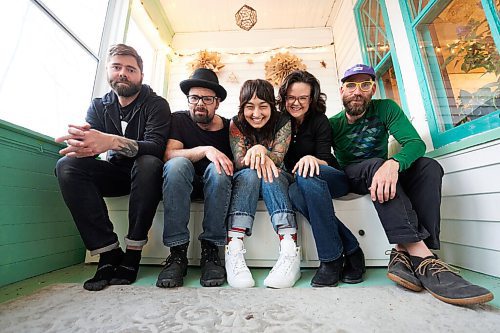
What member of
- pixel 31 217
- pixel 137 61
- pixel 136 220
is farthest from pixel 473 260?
pixel 31 217

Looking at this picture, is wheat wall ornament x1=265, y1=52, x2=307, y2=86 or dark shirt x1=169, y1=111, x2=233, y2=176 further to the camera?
wheat wall ornament x1=265, y1=52, x2=307, y2=86

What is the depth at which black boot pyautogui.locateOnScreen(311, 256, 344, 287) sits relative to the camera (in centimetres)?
93

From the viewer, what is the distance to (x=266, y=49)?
2990mm

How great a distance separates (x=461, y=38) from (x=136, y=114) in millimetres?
1739

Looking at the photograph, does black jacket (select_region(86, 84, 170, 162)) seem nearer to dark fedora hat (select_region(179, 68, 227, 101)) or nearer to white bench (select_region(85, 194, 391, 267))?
dark fedora hat (select_region(179, 68, 227, 101))

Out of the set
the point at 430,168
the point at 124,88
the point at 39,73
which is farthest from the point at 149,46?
the point at 430,168

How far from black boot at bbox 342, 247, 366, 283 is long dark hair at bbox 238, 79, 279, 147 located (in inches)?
26.2

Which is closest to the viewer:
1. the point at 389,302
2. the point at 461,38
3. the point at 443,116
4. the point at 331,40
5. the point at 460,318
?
the point at 460,318

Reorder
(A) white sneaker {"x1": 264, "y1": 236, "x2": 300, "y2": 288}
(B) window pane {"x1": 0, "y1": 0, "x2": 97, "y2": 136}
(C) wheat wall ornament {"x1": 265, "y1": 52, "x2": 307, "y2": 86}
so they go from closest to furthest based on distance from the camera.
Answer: (A) white sneaker {"x1": 264, "y1": 236, "x2": 300, "y2": 288}
(B) window pane {"x1": 0, "y1": 0, "x2": 97, "y2": 136}
(C) wheat wall ornament {"x1": 265, "y1": 52, "x2": 307, "y2": 86}

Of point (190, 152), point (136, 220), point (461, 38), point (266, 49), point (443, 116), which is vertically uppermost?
point (266, 49)

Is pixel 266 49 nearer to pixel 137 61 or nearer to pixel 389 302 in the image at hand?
pixel 137 61

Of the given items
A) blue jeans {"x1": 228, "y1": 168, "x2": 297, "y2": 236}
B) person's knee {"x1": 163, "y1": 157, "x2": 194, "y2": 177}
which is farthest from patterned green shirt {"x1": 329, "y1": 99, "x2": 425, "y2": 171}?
person's knee {"x1": 163, "y1": 157, "x2": 194, "y2": 177}

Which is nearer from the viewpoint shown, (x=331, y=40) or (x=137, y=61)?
(x=137, y=61)

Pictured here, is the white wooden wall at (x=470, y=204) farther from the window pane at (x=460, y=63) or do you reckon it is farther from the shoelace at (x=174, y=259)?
the shoelace at (x=174, y=259)
